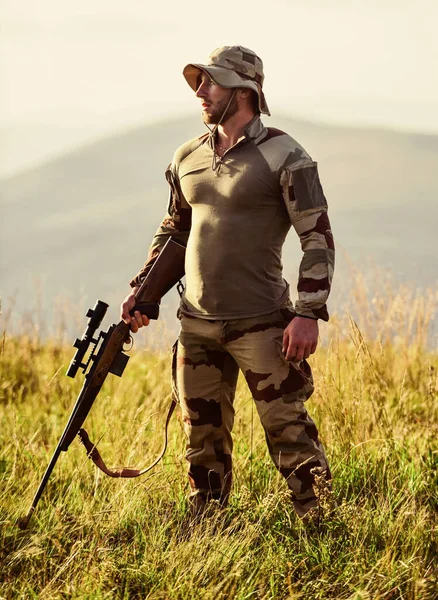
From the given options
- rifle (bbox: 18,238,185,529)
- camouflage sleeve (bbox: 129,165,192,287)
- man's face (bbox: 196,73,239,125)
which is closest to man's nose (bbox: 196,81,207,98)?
man's face (bbox: 196,73,239,125)

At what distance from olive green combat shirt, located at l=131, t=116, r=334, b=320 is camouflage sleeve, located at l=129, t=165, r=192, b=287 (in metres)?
0.15

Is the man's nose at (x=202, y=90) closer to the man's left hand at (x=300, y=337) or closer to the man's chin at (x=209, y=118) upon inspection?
the man's chin at (x=209, y=118)

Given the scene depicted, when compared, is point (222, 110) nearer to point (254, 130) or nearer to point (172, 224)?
point (254, 130)

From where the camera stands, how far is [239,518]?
3881 millimetres

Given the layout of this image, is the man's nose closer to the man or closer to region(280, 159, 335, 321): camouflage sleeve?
the man

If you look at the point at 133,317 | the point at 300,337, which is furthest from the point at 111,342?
the point at 300,337

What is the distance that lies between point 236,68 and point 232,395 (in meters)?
1.51

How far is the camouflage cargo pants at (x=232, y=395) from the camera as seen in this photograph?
12.0 feet

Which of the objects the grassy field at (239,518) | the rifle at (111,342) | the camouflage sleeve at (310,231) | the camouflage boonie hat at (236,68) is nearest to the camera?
the grassy field at (239,518)

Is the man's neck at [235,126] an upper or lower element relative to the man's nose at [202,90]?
lower

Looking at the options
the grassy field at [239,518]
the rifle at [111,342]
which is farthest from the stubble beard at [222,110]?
the grassy field at [239,518]

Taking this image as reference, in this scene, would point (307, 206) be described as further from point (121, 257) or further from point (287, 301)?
point (121, 257)

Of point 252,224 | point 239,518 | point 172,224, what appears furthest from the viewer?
point 172,224

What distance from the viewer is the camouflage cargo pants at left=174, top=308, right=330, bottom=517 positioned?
3664mm
